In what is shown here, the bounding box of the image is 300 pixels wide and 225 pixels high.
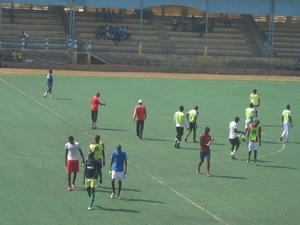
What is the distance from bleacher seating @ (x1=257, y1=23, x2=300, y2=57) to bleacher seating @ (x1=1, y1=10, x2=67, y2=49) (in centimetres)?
1796

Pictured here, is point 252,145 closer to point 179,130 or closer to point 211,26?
point 179,130

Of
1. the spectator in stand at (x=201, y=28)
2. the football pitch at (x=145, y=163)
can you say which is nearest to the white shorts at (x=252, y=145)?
the football pitch at (x=145, y=163)

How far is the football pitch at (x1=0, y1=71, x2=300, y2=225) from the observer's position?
23781 millimetres

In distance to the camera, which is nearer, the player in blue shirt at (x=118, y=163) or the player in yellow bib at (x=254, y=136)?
the player in blue shirt at (x=118, y=163)

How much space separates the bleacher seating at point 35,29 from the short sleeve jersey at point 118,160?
39909 mm

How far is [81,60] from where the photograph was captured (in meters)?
65.4

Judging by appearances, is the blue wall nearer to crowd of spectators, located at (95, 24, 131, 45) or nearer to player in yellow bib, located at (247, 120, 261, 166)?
crowd of spectators, located at (95, 24, 131, 45)

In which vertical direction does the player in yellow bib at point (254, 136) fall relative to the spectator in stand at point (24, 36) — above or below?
below

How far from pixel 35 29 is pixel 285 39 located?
21.6 meters

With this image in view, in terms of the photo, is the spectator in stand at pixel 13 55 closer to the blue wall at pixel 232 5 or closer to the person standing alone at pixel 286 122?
the blue wall at pixel 232 5

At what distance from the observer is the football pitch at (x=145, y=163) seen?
78.0 ft

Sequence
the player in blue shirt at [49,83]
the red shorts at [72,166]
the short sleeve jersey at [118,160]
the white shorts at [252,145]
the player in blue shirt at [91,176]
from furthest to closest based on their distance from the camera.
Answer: the player in blue shirt at [49,83] → the white shorts at [252,145] → the red shorts at [72,166] → the short sleeve jersey at [118,160] → the player in blue shirt at [91,176]

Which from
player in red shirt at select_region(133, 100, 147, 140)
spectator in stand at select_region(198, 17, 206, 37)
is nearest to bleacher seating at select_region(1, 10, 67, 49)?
→ spectator in stand at select_region(198, 17, 206, 37)

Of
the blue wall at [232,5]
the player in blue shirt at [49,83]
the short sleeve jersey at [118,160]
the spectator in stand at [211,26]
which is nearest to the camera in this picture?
the short sleeve jersey at [118,160]
